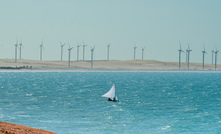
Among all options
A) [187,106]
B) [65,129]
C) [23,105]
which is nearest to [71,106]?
[23,105]

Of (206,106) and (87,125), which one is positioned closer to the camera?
(87,125)

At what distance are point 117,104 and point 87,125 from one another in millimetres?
27360

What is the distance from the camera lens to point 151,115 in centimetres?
6175

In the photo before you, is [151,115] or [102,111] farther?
[102,111]

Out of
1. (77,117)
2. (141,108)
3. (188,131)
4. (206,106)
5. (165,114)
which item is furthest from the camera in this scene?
(206,106)

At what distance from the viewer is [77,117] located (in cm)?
5903

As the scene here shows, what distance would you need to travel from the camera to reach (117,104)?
7919cm

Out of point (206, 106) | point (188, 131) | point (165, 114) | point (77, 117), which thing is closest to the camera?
point (188, 131)

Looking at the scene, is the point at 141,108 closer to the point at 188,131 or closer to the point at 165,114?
the point at 165,114

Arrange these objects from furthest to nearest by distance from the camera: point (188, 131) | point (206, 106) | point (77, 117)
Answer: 1. point (206, 106)
2. point (77, 117)
3. point (188, 131)

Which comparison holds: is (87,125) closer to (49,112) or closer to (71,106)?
(49,112)

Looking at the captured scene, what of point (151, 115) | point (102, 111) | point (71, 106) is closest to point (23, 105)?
point (71, 106)

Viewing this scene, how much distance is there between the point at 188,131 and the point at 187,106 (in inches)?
1022

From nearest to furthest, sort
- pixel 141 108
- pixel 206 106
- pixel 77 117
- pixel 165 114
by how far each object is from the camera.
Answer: pixel 77 117, pixel 165 114, pixel 141 108, pixel 206 106
